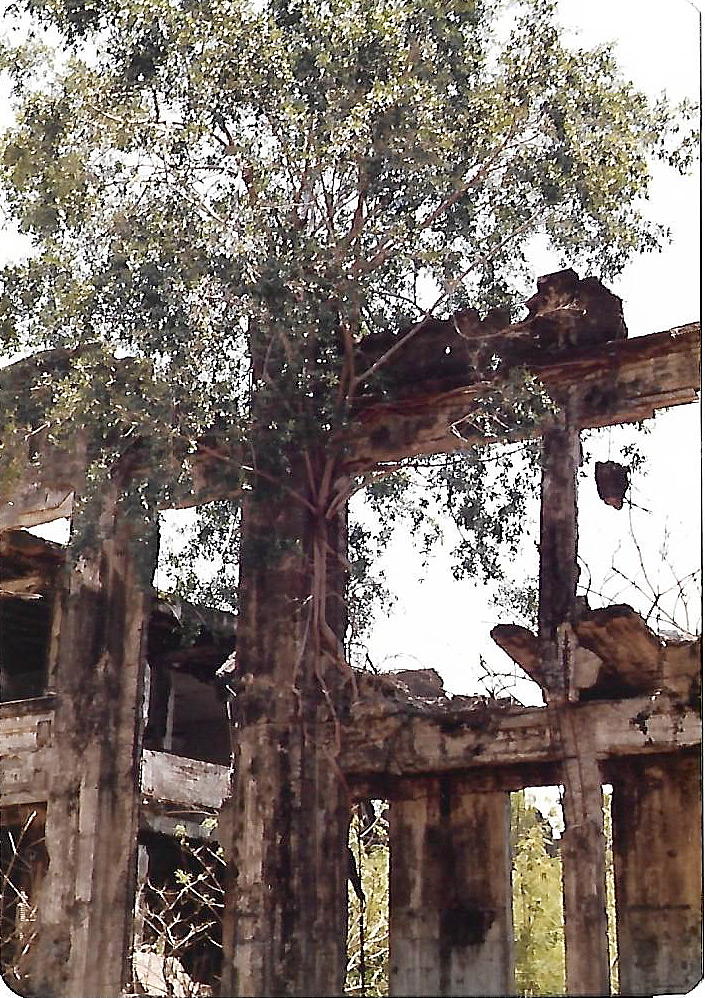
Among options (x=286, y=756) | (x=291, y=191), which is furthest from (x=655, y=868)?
(x=291, y=191)

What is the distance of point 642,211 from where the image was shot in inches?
248

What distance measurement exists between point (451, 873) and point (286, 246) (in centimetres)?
355

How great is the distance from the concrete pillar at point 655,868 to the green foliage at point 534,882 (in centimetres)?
120

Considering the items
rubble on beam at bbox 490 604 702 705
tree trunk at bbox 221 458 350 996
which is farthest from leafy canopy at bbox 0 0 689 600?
rubble on beam at bbox 490 604 702 705

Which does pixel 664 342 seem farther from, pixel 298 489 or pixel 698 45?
pixel 298 489

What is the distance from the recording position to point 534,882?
8.70 m

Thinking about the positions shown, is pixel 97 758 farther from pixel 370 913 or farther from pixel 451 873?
pixel 451 873

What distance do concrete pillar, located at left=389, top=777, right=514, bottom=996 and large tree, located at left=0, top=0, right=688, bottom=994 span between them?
73 centimetres

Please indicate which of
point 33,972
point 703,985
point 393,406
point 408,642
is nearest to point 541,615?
point 408,642

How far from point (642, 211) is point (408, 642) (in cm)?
245

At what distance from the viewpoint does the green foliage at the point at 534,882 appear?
26.1ft

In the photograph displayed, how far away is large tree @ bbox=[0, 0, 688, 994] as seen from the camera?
6.52 meters

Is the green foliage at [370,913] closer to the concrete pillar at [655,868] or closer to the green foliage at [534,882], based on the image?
the green foliage at [534,882]

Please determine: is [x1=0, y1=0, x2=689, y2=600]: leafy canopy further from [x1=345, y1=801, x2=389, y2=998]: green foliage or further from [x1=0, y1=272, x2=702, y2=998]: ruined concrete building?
[x1=345, y1=801, x2=389, y2=998]: green foliage
